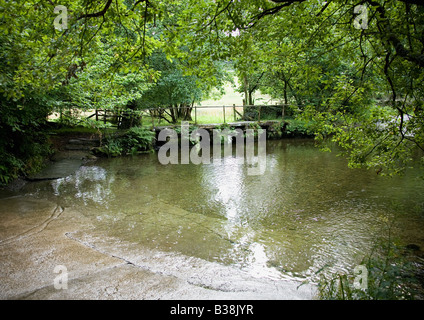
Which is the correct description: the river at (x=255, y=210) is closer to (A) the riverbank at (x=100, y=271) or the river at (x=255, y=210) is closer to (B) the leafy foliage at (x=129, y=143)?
(A) the riverbank at (x=100, y=271)

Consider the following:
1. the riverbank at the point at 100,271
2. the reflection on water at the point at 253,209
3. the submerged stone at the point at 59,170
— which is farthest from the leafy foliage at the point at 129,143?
the riverbank at the point at 100,271

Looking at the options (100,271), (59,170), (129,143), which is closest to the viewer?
(100,271)

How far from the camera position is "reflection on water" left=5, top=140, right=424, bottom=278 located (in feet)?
15.9

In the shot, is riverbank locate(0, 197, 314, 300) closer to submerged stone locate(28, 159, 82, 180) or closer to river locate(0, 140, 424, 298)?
river locate(0, 140, 424, 298)

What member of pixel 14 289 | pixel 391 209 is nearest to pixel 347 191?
pixel 391 209

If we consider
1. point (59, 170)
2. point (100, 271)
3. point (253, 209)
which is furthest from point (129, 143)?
point (100, 271)

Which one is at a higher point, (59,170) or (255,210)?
(59,170)

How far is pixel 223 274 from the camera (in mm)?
3777

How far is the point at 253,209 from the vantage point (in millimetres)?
7039

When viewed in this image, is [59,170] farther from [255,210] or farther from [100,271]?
[100,271]

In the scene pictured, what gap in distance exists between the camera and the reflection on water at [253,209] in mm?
4855

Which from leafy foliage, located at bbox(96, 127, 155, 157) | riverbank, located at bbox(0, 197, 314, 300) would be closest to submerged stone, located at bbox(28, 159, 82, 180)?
leafy foliage, located at bbox(96, 127, 155, 157)

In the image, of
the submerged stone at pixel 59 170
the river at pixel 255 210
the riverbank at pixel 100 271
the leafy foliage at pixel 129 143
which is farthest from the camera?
the leafy foliage at pixel 129 143

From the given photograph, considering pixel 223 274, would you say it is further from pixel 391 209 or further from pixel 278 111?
pixel 278 111
